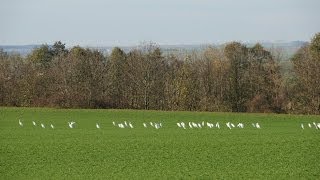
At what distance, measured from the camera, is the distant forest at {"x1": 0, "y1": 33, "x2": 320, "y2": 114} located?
65.1 metres

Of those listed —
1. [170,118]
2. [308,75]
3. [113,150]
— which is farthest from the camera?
[308,75]

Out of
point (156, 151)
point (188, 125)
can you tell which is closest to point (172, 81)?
point (188, 125)

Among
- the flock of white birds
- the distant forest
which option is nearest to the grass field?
the flock of white birds

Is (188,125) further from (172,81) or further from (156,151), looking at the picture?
(172,81)

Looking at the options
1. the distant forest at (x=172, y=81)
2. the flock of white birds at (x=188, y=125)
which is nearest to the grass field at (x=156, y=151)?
the flock of white birds at (x=188, y=125)

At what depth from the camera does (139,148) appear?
3228cm

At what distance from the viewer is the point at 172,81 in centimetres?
7075

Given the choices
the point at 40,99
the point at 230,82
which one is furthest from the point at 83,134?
the point at 230,82

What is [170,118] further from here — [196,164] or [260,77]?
[196,164]

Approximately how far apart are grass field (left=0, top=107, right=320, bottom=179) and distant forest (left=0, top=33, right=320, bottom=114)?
14.8 m

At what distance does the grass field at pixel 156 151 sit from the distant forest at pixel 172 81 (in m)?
14.8

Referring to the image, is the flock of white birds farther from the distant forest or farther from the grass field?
the distant forest

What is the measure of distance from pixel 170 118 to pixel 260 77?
19.9 metres

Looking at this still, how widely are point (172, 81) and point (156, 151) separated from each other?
39.7m
